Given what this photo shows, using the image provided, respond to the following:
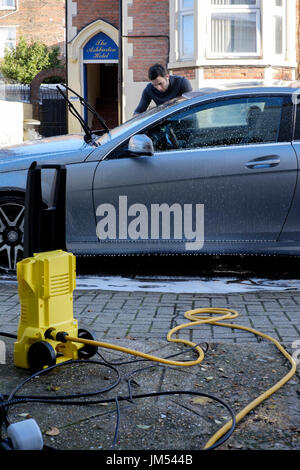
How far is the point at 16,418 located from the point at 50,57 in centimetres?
4214

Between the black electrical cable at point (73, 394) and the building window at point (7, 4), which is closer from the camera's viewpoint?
the black electrical cable at point (73, 394)

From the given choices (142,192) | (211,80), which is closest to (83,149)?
(142,192)

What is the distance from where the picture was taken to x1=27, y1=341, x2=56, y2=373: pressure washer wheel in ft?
11.7

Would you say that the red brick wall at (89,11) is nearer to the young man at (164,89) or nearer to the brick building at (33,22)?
the young man at (164,89)

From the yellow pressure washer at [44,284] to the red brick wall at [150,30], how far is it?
15.6 metres

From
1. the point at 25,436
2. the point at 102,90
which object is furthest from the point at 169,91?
the point at 102,90

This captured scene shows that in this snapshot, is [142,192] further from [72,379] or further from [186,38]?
[186,38]

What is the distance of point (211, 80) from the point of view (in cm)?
1619

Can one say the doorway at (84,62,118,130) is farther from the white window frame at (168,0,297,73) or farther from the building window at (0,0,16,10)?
the building window at (0,0,16,10)

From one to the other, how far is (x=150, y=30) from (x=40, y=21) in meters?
30.7

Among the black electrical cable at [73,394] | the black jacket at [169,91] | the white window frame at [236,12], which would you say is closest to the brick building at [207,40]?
the white window frame at [236,12]

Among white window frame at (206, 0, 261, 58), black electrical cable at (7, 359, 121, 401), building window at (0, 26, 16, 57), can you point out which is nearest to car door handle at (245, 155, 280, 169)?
black electrical cable at (7, 359, 121, 401)

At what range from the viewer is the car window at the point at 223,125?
239 inches

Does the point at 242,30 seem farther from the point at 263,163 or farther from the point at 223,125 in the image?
the point at 263,163
